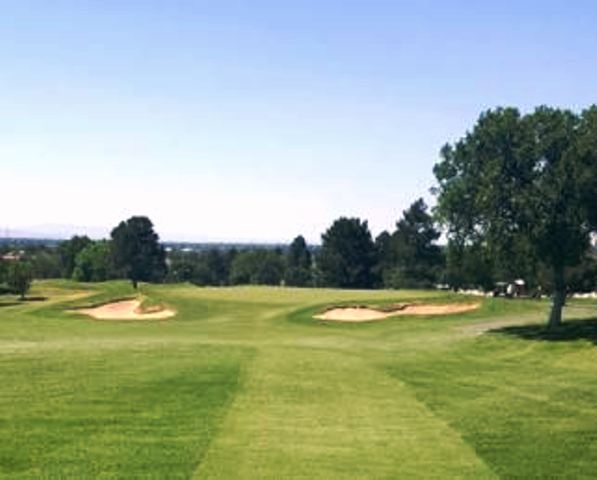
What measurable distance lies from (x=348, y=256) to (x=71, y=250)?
191 feet

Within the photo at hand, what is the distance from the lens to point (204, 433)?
760 inches

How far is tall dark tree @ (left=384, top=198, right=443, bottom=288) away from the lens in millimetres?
148750

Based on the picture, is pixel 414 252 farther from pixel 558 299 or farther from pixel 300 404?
pixel 300 404

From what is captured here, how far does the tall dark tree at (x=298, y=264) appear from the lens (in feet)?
576

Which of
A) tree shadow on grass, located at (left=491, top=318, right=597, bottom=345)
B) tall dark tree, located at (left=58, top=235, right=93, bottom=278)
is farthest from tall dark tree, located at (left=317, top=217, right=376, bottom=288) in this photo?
tree shadow on grass, located at (left=491, top=318, right=597, bottom=345)

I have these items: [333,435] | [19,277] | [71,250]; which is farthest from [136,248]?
[333,435]

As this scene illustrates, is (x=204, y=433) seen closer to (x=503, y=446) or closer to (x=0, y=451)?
(x=0, y=451)

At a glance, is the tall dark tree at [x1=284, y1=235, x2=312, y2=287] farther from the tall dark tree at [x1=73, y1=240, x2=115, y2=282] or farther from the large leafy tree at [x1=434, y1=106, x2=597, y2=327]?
the large leafy tree at [x1=434, y1=106, x2=597, y2=327]

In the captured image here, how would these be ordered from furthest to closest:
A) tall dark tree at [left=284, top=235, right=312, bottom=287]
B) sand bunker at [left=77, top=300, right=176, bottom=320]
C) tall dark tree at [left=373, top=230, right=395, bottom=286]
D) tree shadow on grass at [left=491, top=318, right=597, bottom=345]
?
1. tall dark tree at [left=284, top=235, right=312, bottom=287]
2. tall dark tree at [left=373, top=230, right=395, bottom=286]
3. sand bunker at [left=77, top=300, right=176, bottom=320]
4. tree shadow on grass at [left=491, top=318, right=597, bottom=345]

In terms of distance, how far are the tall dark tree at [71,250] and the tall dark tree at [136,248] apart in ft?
56.9

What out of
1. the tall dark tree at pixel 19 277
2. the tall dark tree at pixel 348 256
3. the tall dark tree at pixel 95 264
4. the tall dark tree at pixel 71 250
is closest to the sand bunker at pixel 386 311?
the tall dark tree at pixel 19 277

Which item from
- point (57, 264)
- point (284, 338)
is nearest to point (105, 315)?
point (284, 338)

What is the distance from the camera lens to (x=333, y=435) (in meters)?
19.8

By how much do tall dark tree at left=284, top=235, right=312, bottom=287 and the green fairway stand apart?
416ft
